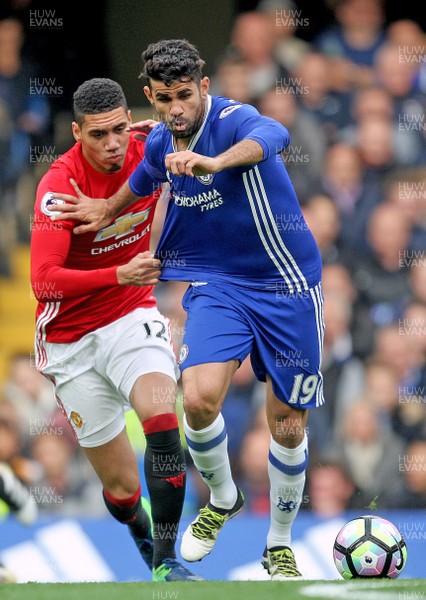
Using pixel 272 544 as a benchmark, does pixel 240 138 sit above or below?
above

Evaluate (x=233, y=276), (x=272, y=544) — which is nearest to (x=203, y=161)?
(x=233, y=276)

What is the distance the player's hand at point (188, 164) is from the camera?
4.93m

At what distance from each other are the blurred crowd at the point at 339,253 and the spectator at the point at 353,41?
1 centimetres

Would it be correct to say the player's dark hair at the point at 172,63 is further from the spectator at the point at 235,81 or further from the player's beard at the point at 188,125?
the spectator at the point at 235,81

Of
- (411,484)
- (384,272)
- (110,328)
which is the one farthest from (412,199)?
(110,328)

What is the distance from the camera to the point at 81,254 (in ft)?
20.7

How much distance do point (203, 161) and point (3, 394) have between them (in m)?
4.59

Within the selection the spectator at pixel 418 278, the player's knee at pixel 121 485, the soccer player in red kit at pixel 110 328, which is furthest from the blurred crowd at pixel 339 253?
the soccer player in red kit at pixel 110 328

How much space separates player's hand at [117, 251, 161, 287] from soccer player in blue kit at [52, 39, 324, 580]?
102 mm

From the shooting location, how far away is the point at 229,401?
28.6 ft

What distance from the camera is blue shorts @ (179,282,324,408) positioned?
18.2 ft

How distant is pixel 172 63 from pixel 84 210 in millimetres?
1093

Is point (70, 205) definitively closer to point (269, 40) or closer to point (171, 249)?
point (171, 249)

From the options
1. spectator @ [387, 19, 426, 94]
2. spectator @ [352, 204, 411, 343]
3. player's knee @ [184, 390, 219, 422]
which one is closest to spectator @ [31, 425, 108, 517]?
spectator @ [352, 204, 411, 343]
